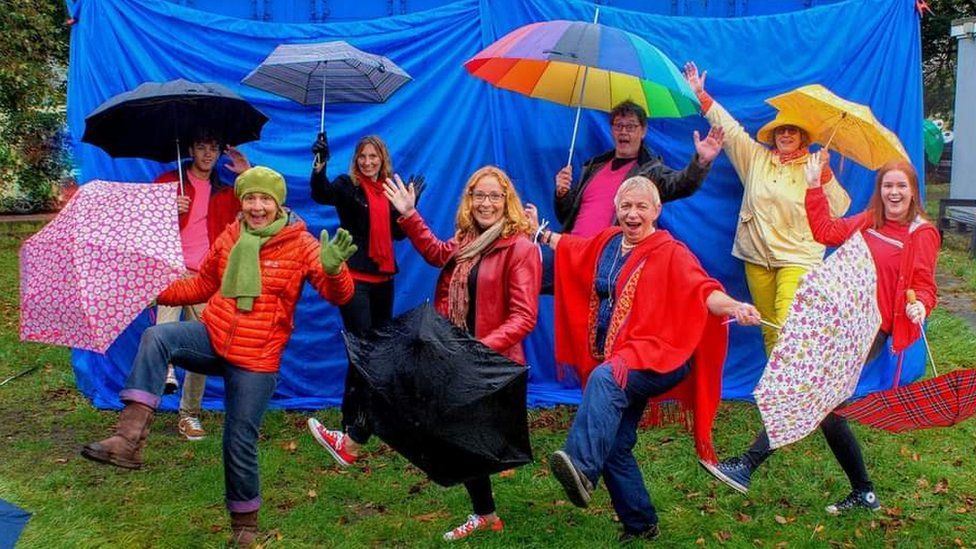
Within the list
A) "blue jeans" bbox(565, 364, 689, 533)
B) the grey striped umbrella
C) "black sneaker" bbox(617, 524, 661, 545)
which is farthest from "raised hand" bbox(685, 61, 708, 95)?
"black sneaker" bbox(617, 524, 661, 545)

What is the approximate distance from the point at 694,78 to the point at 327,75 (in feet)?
7.28

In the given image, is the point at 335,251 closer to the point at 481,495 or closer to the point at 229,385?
the point at 229,385

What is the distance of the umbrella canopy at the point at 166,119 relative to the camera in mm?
4938

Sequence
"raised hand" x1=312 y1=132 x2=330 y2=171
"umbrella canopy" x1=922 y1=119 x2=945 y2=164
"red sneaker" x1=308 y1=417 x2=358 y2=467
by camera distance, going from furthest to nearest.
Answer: "umbrella canopy" x1=922 y1=119 x2=945 y2=164 → "raised hand" x1=312 y1=132 x2=330 y2=171 → "red sneaker" x1=308 y1=417 x2=358 y2=467

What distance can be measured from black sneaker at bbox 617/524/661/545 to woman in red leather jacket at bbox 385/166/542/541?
560 mm

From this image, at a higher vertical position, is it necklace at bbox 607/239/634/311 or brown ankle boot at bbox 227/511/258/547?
necklace at bbox 607/239/634/311

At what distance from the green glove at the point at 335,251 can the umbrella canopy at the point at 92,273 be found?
2.30 ft

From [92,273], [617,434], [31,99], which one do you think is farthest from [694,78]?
[31,99]

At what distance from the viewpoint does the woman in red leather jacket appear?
4.12m

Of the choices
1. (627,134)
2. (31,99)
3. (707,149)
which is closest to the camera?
(707,149)

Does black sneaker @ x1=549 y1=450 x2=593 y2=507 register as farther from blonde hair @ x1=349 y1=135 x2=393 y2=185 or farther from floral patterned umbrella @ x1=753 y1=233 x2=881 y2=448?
blonde hair @ x1=349 y1=135 x2=393 y2=185

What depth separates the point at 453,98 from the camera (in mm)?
5879

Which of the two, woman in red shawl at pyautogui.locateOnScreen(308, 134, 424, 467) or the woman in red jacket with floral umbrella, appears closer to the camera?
the woman in red jacket with floral umbrella

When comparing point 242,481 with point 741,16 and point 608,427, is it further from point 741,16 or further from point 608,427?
point 741,16
